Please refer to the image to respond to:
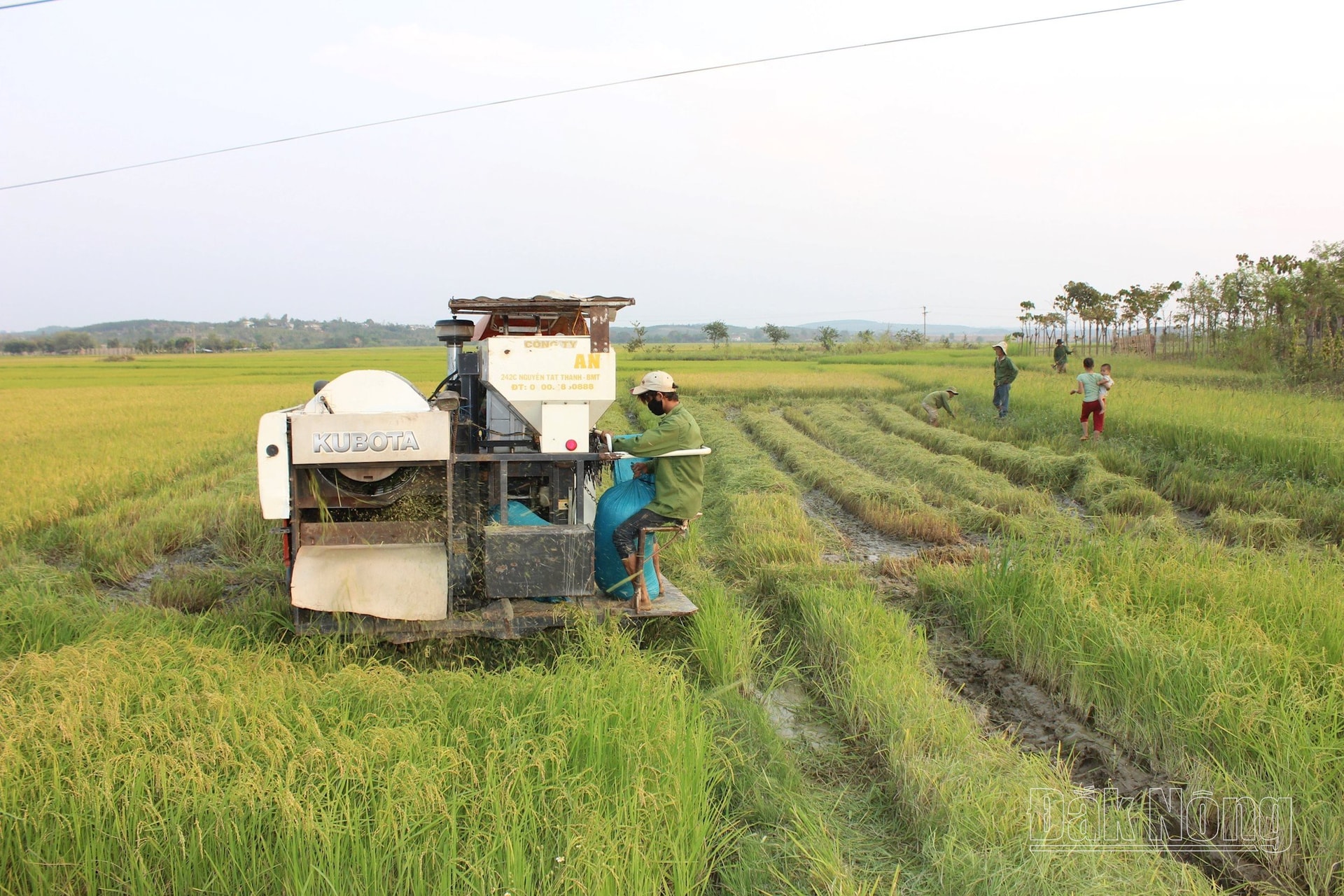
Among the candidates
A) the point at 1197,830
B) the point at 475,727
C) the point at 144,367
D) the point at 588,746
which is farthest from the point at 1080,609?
the point at 144,367

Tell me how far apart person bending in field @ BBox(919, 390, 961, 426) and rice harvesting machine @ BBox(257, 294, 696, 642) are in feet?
40.2

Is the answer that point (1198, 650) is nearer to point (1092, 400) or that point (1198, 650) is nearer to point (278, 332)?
point (1092, 400)

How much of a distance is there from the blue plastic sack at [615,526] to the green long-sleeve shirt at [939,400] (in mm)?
12650

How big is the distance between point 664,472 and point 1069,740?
2.47 meters

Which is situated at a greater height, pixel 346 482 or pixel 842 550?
pixel 346 482

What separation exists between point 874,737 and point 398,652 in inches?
99.5

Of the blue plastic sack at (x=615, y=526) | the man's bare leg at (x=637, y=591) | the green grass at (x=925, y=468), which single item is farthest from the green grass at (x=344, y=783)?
the green grass at (x=925, y=468)

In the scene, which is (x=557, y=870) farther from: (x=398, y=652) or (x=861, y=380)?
(x=861, y=380)

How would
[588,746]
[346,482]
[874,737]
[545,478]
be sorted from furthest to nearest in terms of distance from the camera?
[545,478]
[346,482]
[874,737]
[588,746]

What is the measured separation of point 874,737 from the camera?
3.82 metres

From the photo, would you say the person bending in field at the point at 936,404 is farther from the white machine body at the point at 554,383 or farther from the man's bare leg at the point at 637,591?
the white machine body at the point at 554,383

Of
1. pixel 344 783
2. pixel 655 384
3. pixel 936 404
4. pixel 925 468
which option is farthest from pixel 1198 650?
pixel 936 404

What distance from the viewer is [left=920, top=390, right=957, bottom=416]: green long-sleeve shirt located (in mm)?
16645

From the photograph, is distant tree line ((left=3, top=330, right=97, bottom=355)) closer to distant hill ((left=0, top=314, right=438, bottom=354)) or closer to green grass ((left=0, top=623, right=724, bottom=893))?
distant hill ((left=0, top=314, right=438, bottom=354))
